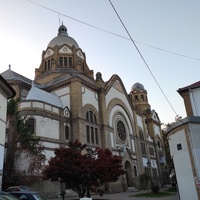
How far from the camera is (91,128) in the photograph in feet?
113

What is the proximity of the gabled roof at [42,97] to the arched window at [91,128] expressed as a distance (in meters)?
4.22

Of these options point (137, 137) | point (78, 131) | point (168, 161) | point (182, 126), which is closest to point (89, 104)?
point (78, 131)

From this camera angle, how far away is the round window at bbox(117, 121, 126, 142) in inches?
1628

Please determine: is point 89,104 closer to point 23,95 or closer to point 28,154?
point 23,95

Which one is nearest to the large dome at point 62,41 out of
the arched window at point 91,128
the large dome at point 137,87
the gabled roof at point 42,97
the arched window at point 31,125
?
the gabled roof at point 42,97

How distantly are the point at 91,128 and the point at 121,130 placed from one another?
9.20 metres

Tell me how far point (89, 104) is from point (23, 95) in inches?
358

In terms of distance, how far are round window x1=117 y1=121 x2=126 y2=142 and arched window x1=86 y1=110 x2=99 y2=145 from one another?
22.3 feet

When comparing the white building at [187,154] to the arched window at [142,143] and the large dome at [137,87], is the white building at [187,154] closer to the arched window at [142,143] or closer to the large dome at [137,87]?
the arched window at [142,143]

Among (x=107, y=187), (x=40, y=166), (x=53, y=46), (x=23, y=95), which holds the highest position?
(x=53, y=46)

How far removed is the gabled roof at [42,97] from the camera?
31.3m

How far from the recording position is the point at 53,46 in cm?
4912

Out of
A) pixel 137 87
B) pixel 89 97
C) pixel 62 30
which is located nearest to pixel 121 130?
pixel 89 97

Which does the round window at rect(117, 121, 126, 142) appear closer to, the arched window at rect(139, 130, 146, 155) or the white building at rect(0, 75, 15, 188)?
the arched window at rect(139, 130, 146, 155)
